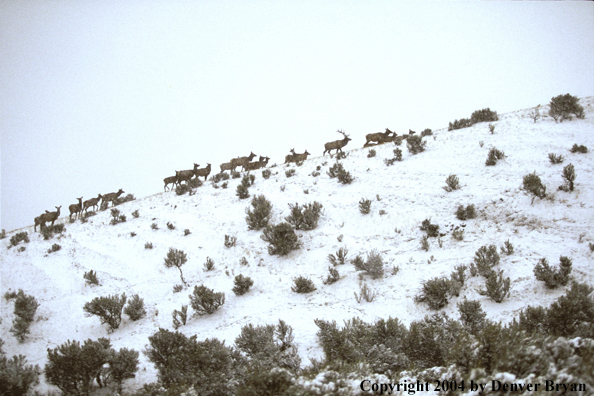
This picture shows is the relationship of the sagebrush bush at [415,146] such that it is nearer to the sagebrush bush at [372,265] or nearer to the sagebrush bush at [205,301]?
the sagebrush bush at [372,265]

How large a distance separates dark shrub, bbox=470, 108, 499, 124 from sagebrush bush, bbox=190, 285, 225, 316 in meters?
17.7

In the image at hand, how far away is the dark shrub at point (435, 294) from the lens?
6840mm

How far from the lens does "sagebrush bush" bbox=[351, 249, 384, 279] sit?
8.41 m

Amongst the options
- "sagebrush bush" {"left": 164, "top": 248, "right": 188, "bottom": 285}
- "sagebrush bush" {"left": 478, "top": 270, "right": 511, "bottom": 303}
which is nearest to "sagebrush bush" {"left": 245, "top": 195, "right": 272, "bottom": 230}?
"sagebrush bush" {"left": 164, "top": 248, "right": 188, "bottom": 285}

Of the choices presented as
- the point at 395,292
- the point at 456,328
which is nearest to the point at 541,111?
the point at 395,292

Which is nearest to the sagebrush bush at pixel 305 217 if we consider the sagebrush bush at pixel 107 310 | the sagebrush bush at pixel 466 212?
the sagebrush bush at pixel 466 212

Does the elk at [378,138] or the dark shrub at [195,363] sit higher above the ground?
the elk at [378,138]

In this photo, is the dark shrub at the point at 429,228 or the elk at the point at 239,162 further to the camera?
the elk at the point at 239,162

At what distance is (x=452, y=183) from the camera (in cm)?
1134

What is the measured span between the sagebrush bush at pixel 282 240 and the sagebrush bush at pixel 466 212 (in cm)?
533

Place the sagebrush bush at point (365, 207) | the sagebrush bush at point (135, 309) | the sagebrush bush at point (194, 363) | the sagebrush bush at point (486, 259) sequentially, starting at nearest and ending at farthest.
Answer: the sagebrush bush at point (194, 363)
the sagebrush bush at point (486, 259)
the sagebrush bush at point (135, 309)
the sagebrush bush at point (365, 207)

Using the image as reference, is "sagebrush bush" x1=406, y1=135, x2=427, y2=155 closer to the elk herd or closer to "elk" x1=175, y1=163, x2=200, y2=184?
the elk herd

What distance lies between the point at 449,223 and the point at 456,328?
4.94 m

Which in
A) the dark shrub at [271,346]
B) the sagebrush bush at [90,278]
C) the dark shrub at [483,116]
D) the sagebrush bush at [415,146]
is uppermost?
the dark shrub at [483,116]
